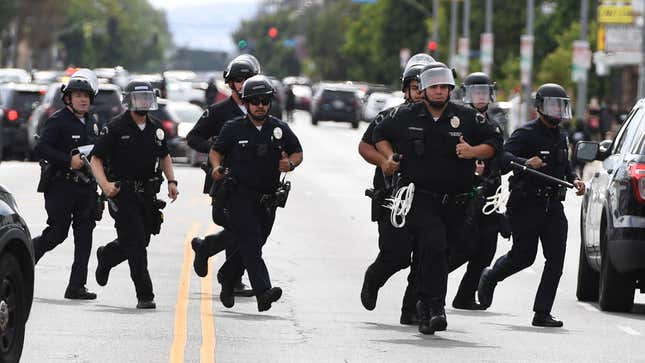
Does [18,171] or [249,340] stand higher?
[249,340]

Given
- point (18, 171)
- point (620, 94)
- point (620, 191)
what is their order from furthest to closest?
point (620, 94) → point (18, 171) → point (620, 191)

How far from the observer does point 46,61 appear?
126 m

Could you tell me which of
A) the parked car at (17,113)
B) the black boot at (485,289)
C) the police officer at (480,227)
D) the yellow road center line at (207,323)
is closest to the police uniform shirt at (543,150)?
the police officer at (480,227)

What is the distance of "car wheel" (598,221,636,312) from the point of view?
14008 mm

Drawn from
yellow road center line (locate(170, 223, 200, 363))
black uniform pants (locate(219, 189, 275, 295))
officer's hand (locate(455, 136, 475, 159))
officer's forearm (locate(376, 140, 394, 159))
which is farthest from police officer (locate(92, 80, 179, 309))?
officer's hand (locate(455, 136, 475, 159))

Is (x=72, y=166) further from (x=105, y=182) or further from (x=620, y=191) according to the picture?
(x=620, y=191)

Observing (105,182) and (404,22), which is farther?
(404,22)

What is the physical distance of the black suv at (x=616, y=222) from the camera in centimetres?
1358

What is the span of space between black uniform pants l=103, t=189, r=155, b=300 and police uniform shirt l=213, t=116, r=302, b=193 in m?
0.92

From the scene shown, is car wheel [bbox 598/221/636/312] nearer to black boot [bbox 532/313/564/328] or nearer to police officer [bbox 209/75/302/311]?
black boot [bbox 532/313/564/328]

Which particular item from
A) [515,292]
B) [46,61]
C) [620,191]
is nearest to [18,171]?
[515,292]

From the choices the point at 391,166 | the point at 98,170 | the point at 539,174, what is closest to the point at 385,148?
the point at 391,166

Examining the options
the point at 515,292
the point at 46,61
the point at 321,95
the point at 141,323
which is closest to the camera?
the point at 141,323

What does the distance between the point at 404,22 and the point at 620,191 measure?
9633cm
